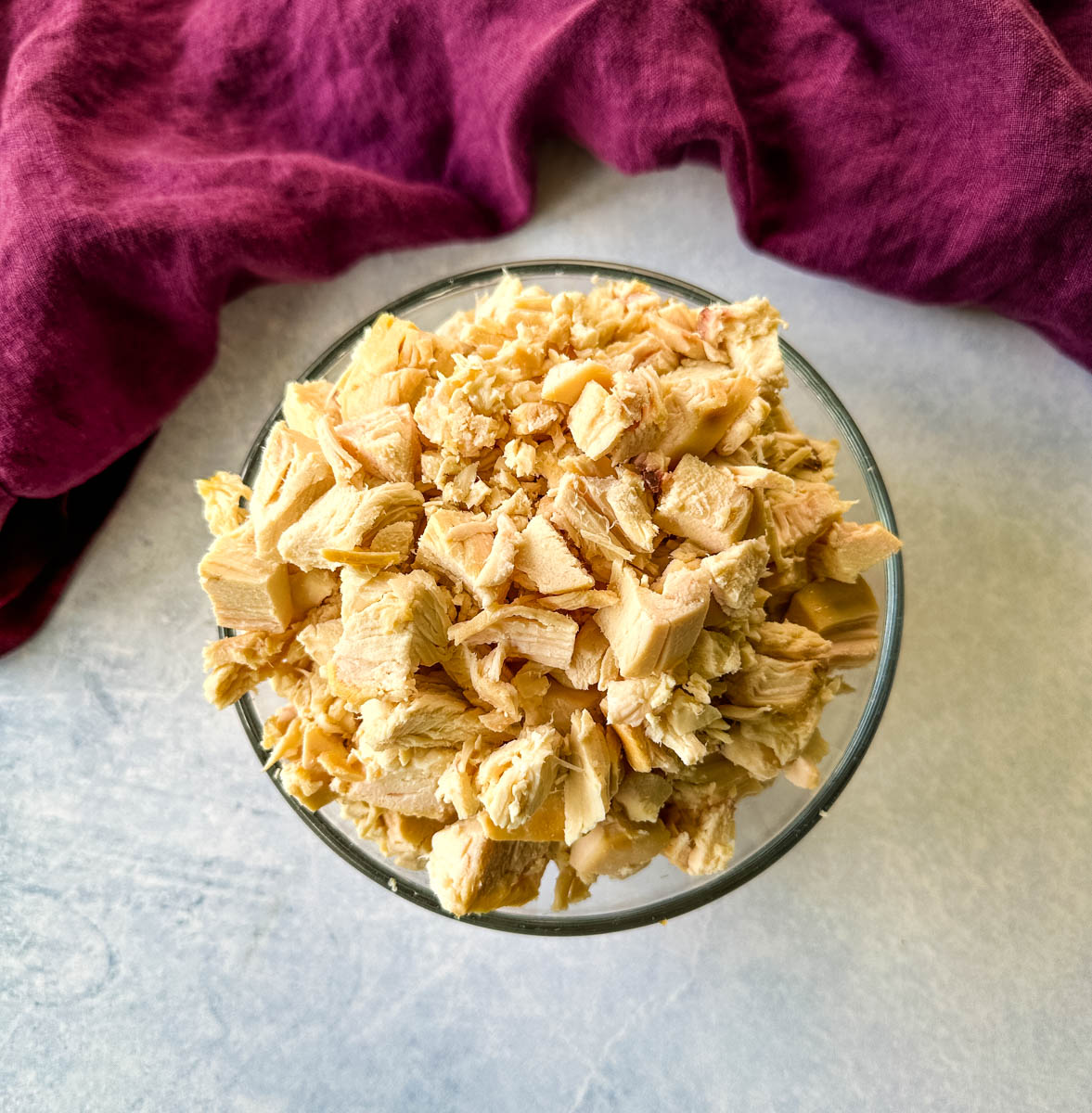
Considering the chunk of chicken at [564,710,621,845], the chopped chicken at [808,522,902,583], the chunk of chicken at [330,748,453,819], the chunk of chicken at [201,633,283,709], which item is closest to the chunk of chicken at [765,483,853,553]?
the chopped chicken at [808,522,902,583]

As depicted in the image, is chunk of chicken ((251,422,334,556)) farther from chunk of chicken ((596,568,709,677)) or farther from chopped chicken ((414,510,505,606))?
chunk of chicken ((596,568,709,677))

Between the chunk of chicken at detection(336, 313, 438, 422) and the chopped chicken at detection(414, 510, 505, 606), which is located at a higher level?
the chunk of chicken at detection(336, 313, 438, 422)

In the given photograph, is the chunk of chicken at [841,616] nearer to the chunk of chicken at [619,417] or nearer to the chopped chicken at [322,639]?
the chunk of chicken at [619,417]

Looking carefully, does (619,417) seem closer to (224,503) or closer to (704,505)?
(704,505)

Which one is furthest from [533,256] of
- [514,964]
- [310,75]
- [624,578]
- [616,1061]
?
[616,1061]

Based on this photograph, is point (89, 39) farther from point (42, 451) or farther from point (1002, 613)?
point (1002, 613)
